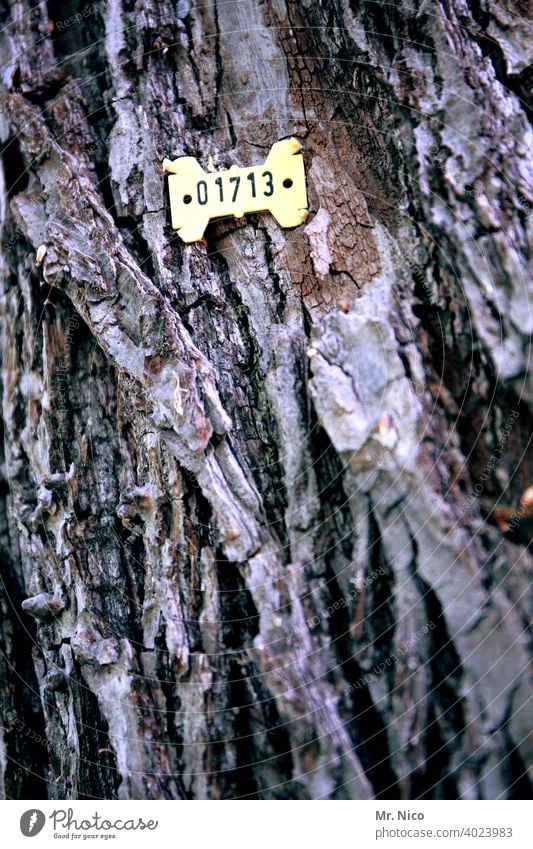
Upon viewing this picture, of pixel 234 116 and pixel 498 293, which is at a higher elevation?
pixel 234 116

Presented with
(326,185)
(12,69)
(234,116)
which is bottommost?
(326,185)

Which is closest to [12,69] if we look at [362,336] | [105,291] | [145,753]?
[105,291]

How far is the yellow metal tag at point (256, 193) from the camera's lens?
88 centimetres

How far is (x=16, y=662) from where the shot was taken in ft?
3.06

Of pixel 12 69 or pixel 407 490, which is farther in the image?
pixel 12 69

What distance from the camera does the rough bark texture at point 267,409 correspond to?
79cm

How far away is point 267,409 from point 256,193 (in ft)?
0.84

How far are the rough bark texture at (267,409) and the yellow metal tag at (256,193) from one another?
20mm

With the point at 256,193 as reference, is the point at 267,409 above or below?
below

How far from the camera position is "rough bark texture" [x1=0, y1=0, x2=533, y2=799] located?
0.79 m

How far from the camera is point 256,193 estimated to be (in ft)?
2.90

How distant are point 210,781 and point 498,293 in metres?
0.60

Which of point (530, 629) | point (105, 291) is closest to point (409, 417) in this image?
point (530, 629)

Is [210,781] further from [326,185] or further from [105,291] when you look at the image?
[326,185]
